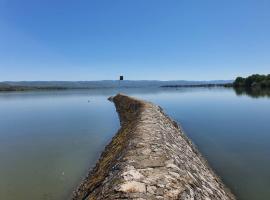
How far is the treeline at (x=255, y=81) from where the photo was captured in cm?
11021

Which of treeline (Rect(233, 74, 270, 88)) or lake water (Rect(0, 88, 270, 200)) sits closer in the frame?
lake water (Rect(0, 88, 270, 200))

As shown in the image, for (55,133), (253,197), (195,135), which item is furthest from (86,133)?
(253,197)

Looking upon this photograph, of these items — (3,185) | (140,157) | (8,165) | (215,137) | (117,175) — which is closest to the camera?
(117,175)

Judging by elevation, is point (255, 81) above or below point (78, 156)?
above

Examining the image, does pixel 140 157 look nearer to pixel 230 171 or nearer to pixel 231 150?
pixel 230 171

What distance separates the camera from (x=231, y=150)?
56.0 ft

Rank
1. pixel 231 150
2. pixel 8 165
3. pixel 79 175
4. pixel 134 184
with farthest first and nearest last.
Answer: pixel 231 150 → pixel 8 165 → pixel 79 175 → pixel 134 184

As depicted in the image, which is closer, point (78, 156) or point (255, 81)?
point (78, 156)

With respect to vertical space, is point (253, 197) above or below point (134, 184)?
below

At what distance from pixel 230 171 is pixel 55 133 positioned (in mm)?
13717

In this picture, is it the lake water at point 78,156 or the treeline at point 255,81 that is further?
the treeline at point 255,81

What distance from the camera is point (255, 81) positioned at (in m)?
119

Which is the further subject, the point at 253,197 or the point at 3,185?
the point at 3,185

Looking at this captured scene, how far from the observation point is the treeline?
362 feet
